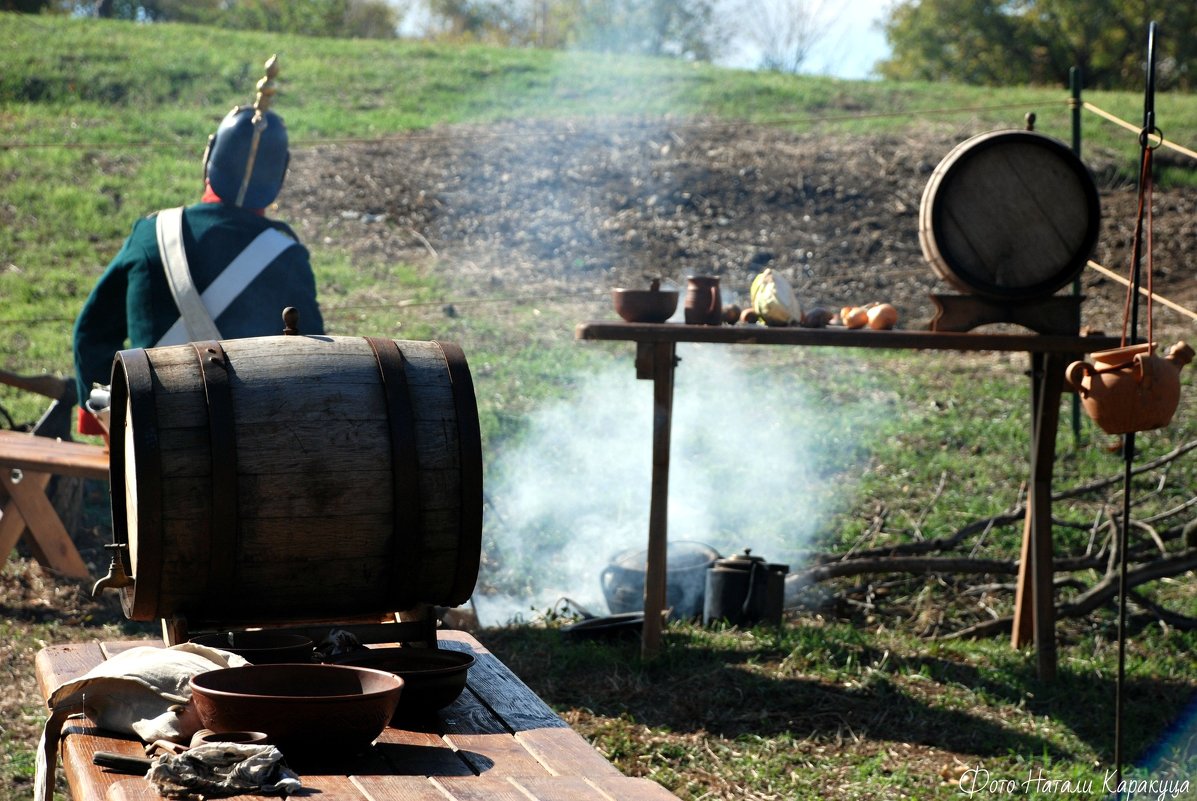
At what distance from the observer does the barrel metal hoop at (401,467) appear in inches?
113

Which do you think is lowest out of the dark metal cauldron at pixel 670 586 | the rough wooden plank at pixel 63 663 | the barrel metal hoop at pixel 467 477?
the dark metal cauldron at pixel 670 586

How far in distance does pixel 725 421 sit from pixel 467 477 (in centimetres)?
582

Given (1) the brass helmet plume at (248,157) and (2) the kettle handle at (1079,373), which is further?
(1) the brass helmet plume at (248,157)

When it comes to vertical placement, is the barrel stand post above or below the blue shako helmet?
below

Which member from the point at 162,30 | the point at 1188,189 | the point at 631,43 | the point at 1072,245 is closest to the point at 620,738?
the point at 1072,245

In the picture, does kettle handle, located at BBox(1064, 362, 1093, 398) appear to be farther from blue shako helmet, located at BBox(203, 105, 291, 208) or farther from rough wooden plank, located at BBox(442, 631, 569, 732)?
blue shako helmet, located at BBox(203, 105, 291, 208)

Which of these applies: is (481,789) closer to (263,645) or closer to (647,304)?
(263,645)

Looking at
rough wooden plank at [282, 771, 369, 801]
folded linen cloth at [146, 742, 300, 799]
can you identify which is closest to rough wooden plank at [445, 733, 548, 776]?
rough wooden plank at [282, 771, 369, 801]

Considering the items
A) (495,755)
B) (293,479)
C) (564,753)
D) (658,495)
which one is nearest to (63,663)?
(293,479)

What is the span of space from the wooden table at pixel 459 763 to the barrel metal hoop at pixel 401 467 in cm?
36

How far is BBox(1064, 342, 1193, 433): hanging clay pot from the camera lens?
392 cm

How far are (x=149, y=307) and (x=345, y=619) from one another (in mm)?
2573

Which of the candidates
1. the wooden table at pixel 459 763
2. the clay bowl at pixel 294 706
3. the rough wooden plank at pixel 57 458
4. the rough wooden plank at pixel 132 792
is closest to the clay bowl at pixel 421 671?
the wooden table at pixel 459 763

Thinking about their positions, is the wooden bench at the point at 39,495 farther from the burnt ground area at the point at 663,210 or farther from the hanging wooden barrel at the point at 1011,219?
A: the burnt ground area at the point at 663,210
